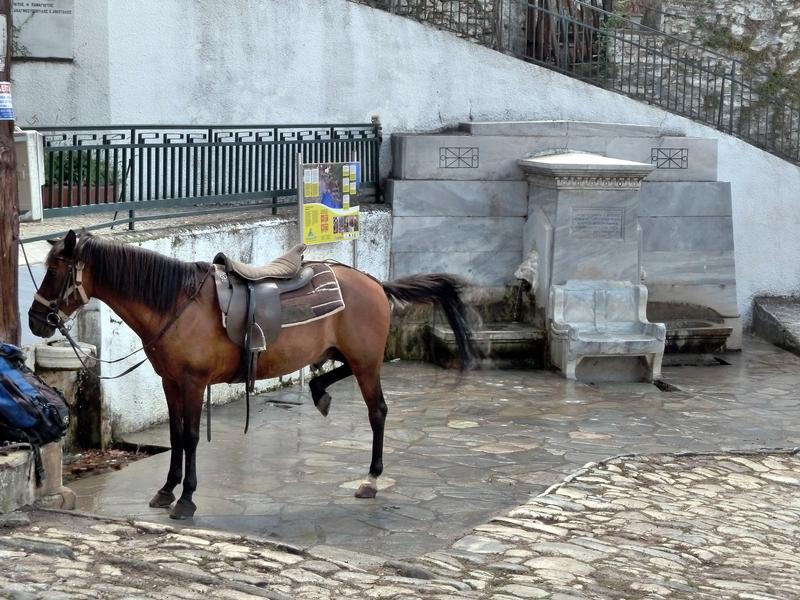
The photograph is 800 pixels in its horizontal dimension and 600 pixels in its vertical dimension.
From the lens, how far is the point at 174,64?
1297cm

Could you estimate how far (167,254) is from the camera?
10289 millimetres

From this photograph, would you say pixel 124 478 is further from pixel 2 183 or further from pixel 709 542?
pixel 709 542

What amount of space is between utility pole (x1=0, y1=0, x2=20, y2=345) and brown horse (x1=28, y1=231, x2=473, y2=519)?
562 millimetres

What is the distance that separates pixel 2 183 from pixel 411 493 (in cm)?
339

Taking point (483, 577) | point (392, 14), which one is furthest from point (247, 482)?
point (392, 14)

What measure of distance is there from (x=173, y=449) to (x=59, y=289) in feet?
4.13

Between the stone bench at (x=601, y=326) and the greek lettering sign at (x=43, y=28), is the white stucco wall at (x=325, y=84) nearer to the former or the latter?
the greek lettering sign at (x=43, y=28)

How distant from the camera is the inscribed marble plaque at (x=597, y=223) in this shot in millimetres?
13312

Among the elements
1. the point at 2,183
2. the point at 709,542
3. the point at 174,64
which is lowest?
the point at 709,542

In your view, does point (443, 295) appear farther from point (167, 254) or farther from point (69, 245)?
point (69, 245)

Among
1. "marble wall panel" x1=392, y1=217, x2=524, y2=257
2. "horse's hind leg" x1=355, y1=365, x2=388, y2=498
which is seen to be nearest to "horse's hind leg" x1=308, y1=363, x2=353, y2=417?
"horse's hind leg" x1=355, y1=365, x2=388, y2=498

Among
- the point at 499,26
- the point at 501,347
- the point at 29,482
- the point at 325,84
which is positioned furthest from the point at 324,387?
the point at 499,26

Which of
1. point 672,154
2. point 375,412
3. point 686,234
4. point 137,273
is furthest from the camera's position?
point 686,234

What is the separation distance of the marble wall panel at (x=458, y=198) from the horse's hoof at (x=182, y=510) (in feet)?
21.8
